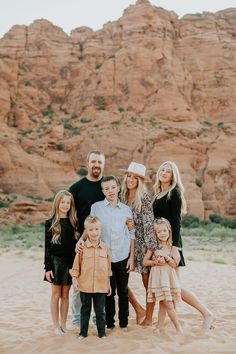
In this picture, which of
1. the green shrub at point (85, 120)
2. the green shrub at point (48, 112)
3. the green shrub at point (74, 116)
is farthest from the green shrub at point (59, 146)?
the green shrub at point (48, 112)

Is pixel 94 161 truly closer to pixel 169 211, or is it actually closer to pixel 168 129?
pixel 169 211

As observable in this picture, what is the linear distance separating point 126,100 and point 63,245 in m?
40.8

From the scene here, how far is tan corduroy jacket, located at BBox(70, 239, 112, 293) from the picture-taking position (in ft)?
15.2

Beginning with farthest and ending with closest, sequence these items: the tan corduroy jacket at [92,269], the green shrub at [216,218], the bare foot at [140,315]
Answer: the green shrub at [216,218], the bare foot at [140,315], the tan corduroy jacket at [92,269]

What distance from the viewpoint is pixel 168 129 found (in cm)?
4178

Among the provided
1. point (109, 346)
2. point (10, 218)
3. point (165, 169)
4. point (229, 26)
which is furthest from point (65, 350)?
point (229, 26)

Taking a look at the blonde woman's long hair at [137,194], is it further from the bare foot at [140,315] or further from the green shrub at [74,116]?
the green shrub at [74,116]

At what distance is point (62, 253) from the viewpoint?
502 cm

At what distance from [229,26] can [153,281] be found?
52265 mm

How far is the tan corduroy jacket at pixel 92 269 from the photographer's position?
15.2 ft

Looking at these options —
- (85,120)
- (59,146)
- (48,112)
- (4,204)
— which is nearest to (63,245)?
(4,204)

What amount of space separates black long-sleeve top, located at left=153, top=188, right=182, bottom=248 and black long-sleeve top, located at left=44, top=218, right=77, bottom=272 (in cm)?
115

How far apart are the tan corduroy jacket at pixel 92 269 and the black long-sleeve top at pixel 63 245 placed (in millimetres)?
363

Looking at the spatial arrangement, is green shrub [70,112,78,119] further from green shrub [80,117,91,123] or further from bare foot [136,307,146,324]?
bare foot [136,307,146,324]
